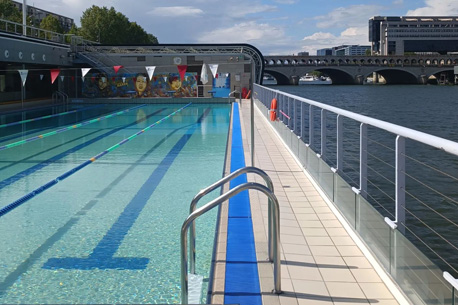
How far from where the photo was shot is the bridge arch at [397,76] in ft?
361

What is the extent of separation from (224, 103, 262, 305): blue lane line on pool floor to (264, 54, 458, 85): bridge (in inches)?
3893

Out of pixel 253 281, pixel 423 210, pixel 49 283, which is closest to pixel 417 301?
pixel 253 281

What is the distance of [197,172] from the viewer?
11109mm

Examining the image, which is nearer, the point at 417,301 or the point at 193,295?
the point at 417,301

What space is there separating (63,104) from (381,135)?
20.5 metres

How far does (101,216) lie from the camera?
7.66m

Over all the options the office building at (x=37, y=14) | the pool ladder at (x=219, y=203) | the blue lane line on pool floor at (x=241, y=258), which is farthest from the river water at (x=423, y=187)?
the office building at (x=37, y=14)

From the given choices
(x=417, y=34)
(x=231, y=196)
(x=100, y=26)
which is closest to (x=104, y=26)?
(x=100, y=26)

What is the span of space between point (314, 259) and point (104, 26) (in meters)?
71.5

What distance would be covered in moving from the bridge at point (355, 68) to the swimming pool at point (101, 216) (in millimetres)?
92330

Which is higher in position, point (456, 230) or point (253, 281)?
point (253, 281)

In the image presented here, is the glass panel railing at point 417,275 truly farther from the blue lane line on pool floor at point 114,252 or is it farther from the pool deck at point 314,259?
the blue lane line on pool floor at point 114,252

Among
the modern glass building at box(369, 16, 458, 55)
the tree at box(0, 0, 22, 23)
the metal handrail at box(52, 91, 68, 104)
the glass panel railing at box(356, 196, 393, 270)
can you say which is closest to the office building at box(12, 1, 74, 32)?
the tree at box(0, 0, 22, 23)

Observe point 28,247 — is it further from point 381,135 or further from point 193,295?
point 381,135
